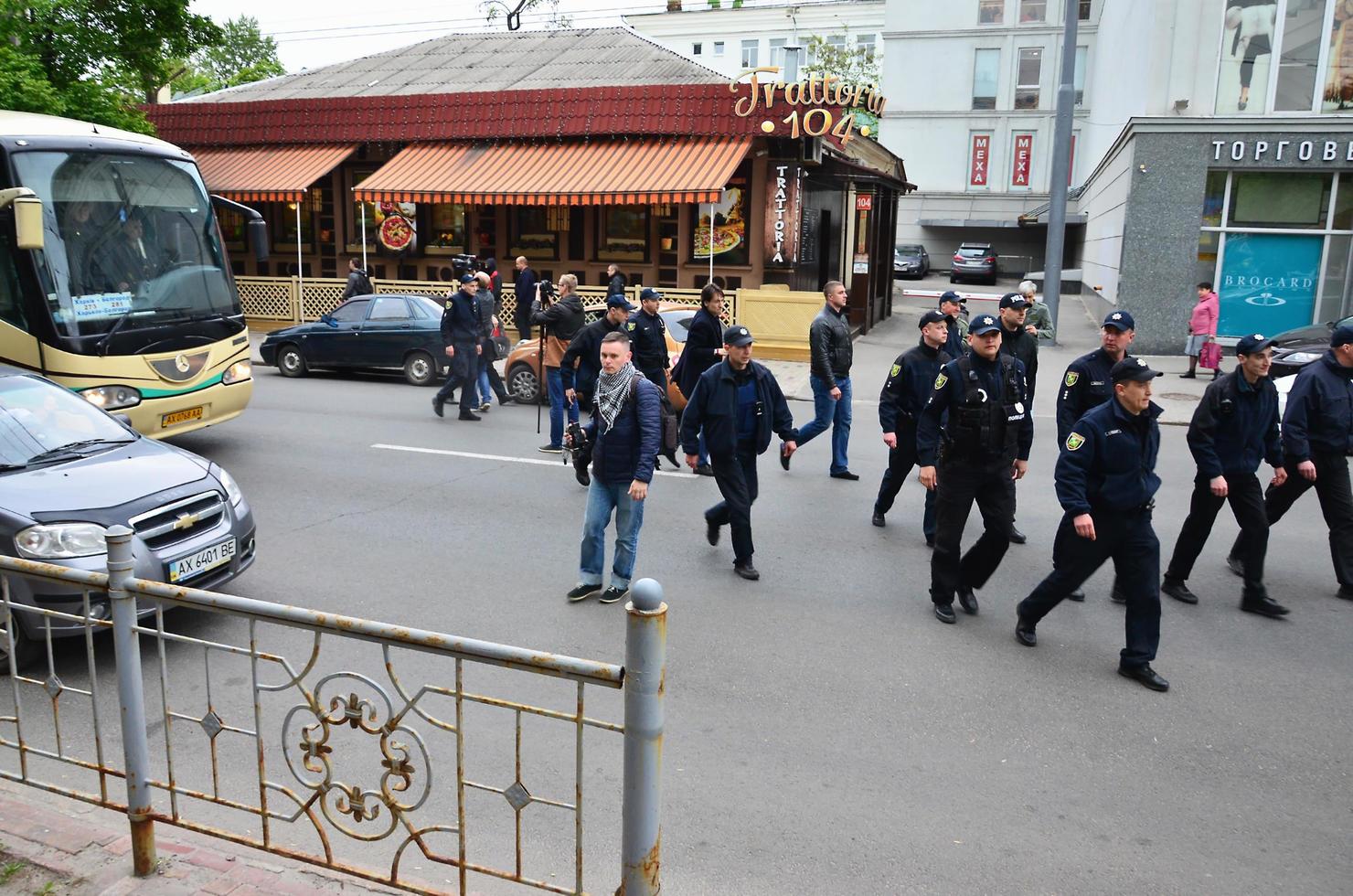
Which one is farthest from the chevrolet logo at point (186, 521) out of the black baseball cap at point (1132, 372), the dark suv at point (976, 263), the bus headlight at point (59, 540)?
the dark suv at point (976, 263)

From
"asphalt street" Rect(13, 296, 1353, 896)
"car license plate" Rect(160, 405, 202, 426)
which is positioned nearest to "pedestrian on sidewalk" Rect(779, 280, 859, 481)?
"asphalt street" Rect(13, 296, 1353, 896)

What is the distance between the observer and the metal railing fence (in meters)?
3.09

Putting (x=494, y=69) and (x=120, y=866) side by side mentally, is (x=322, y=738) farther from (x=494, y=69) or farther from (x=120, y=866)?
(x=494, y=69)

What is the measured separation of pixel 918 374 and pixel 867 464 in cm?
300

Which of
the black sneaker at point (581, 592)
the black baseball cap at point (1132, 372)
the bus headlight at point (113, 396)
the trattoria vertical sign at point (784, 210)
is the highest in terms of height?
the trattoria vertical sign at point (784, 210)

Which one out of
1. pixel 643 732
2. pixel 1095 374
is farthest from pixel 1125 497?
pixel 643 732

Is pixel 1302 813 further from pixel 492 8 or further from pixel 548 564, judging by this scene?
pixel 492 8

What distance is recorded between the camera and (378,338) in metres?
16.2

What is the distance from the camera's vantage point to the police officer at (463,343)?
12961mm

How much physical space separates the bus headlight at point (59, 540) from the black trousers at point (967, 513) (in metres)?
4.80

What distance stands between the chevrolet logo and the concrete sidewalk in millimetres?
2078

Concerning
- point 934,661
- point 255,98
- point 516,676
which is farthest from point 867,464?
point 255,98

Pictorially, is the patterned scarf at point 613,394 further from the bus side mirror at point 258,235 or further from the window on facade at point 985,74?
the window on facade at point 985,74

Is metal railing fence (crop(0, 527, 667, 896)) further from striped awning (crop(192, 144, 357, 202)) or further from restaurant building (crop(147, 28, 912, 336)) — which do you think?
striped awning (crop(192, 144, 357, 202))
